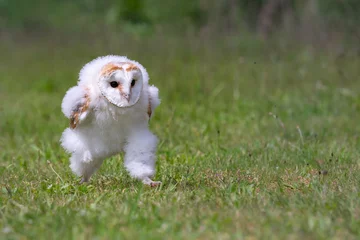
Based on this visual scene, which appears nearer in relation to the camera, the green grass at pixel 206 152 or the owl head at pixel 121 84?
the green grass at pixel 206 152

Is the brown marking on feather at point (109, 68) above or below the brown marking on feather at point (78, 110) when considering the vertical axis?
above

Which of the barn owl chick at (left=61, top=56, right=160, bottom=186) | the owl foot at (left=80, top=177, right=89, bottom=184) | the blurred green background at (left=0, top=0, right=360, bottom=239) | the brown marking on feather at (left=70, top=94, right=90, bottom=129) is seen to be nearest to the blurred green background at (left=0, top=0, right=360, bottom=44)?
the blurred green background at (left=0, top=0, right=360, bottom=239)

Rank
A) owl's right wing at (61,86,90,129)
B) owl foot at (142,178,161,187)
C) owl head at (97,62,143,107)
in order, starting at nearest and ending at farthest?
owl head at (97,62,143,107) → owl's right wing at (61,86,90,129) → owl foot at (142,178,161,187)

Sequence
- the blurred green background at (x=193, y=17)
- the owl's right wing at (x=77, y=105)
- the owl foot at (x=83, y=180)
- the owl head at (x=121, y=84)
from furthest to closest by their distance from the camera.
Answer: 1. the blurred green background at (x=193, y=17)
2. the owl foot at (x=83, y=180)
3. the owl's right wing at (x=77, y=105)
4. the owl head at (x=121, y=84)

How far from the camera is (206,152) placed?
6148 mm

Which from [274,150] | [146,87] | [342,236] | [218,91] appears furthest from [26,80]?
[342,236]

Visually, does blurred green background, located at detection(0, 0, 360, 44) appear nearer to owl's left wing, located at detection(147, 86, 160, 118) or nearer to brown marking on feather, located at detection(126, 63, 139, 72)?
owl's left wing, located at detection(147, 86, 160, 118)

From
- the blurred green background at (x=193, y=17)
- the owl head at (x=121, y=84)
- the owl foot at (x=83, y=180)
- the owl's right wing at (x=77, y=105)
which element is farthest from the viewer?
the blurred green background at (x=193, y=17)

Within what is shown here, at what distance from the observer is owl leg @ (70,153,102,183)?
473cm

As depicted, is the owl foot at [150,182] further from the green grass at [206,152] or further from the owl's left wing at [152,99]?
the owl's left wing at [152,99]

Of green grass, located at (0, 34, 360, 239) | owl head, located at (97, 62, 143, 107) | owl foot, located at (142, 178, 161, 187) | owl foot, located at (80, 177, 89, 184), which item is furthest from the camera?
owl foot, located at (80, 177, 89, 184)

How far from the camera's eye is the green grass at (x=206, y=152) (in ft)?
11.7

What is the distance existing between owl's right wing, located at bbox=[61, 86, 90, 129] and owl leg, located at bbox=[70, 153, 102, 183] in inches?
10.5

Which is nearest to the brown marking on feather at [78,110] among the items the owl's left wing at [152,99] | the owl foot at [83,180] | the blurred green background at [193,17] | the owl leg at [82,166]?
the owl leg at [82,166]
